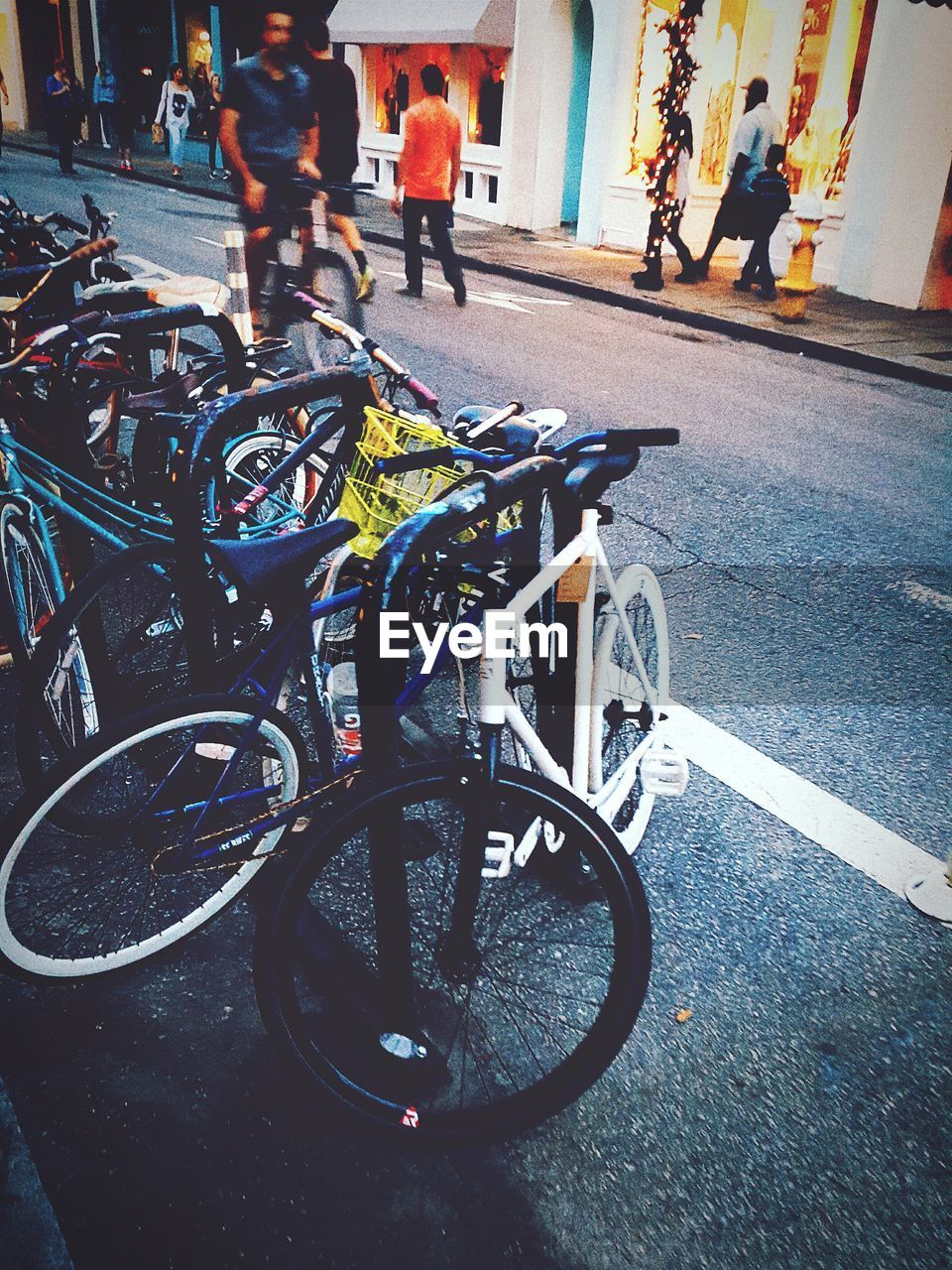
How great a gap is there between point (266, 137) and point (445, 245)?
2.97m

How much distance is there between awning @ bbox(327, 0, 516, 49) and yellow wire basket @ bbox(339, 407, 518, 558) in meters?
17.9

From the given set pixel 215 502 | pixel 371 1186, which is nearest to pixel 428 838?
pixel 371 1186

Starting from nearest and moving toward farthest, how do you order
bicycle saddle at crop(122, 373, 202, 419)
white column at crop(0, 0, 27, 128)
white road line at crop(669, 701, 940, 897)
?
white road line at crop(669, 701, 940, 897) < bicycle saddle at crop(122, 373, 202, 419) < white column at crop(0, 0, 27, 128)

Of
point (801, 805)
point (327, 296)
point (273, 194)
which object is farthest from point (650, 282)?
point (801, 805)

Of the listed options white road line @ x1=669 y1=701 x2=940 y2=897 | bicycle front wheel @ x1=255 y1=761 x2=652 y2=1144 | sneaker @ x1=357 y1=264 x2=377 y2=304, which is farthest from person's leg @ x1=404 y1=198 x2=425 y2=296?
bicycle front wheel @ x1=255 y1=761 x2=652 y2=1144

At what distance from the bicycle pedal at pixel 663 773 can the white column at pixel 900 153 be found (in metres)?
12.3

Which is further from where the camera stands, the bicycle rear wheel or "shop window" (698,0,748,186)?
"shop window" (698,0,748,186)

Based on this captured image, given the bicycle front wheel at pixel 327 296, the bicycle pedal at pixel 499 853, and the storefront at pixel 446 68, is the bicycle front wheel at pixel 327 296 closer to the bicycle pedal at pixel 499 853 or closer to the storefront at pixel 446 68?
the bicycle pedal at pixel 499 853

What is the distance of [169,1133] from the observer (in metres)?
2.13

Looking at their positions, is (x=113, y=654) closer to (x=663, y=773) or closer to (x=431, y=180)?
(x=663, y=773)

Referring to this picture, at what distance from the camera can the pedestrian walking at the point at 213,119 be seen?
2359 cm

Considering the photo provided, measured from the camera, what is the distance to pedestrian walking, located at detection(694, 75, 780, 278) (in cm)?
1303

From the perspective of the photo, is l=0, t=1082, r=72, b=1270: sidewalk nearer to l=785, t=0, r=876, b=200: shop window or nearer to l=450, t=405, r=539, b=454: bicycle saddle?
l=450, t=405, r=539, b=454: bicycle saddle

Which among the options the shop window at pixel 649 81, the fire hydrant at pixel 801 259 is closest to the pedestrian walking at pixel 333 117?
the fire hydrant at pixel 801 259
